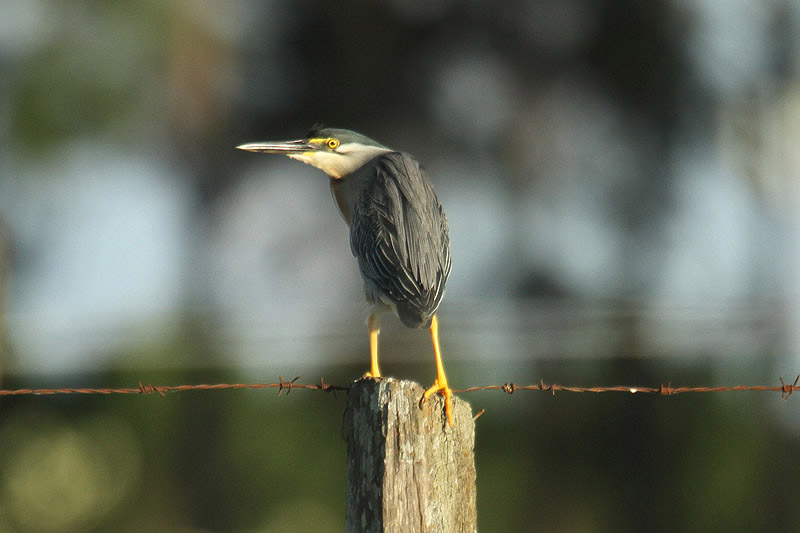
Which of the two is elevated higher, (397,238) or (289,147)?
(289,147)

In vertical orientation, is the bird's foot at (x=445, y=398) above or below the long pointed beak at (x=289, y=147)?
below

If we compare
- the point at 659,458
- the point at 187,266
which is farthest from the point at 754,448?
the point at 187,266

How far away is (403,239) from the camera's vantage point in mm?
3607

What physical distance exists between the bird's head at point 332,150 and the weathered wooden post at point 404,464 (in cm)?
205

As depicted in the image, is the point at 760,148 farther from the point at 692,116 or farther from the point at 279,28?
the point at 279,28

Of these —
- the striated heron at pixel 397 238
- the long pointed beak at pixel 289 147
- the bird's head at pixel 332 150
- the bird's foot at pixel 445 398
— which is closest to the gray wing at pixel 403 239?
the striated heron at pixel 397 238

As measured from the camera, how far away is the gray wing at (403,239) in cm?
344

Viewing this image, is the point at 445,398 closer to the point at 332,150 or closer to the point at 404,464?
the point at 404,464

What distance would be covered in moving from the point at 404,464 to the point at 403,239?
143cm

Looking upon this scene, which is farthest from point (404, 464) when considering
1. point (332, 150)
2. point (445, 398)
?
point (332, 150)

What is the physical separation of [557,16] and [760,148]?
12.2ft

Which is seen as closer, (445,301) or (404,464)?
(404,464)

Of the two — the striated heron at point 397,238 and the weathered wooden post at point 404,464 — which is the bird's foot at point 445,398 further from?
the striated heron at point 397,238

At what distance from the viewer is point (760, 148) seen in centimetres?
1200
